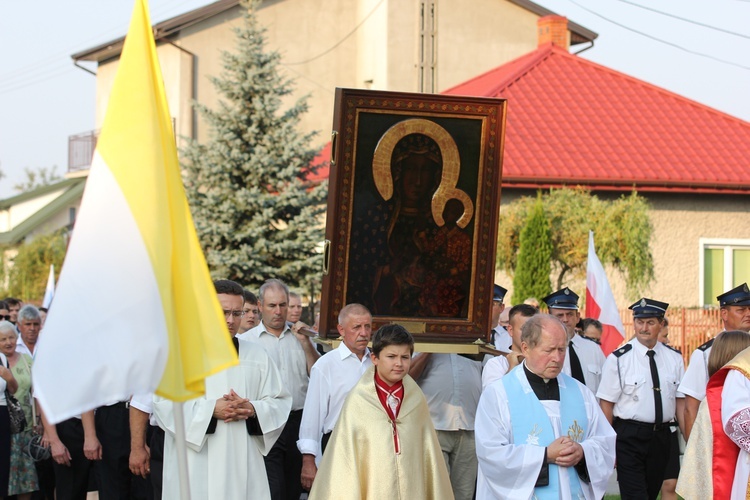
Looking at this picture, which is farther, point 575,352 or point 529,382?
point 575,352

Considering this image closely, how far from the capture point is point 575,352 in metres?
10.5

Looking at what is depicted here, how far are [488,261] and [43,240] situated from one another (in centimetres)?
3401

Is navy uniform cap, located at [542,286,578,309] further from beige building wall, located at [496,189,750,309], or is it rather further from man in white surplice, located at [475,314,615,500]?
beige building wall, located at [496,189,750,309]

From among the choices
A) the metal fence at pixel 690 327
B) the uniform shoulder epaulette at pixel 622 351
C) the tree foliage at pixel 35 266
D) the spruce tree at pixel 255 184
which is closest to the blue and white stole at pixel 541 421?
the uniform shoulder epaulette at pixel 622 351

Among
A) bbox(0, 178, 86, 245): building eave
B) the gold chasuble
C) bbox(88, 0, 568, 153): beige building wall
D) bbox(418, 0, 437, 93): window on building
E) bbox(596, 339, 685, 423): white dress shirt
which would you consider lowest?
the gold chasuble

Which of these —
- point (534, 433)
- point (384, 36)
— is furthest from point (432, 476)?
point (384, 36)

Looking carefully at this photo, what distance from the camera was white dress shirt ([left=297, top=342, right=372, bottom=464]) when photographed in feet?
28.5

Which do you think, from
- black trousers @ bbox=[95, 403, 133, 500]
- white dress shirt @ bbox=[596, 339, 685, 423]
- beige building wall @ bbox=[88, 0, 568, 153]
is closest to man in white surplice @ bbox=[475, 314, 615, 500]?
white dress shirt @ bbox=[596, 339, 685, 423]

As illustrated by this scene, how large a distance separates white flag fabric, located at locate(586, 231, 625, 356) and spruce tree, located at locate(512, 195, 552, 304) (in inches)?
313

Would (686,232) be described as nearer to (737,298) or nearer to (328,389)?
(737,298)

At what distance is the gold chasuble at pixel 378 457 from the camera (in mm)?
7082

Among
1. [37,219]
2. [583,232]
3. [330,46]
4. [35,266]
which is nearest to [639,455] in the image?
[583,232]

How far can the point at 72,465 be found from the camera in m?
10.7

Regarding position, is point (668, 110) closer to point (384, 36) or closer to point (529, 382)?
point (384, 36)
